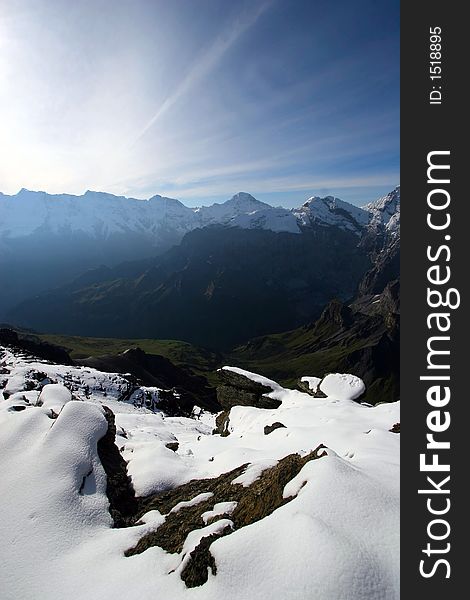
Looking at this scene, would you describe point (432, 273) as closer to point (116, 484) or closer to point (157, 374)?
point (116, 484)

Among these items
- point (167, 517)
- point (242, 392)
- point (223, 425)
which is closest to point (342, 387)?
point (242, 392)

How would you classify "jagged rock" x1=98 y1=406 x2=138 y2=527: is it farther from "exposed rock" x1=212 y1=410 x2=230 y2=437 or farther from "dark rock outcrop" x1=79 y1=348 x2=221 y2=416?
"dark rock outcrop" x1=79 y1=348 x2=221 y2=416

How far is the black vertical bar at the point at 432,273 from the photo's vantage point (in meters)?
9.84

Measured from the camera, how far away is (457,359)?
11.1 metres

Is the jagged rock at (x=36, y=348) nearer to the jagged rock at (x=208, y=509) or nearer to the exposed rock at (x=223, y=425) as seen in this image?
the exposed rock at (x=223, y=425)

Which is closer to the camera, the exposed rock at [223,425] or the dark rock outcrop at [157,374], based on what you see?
the exposed rock at [223,425]

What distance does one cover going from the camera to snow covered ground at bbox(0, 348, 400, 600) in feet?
30.8

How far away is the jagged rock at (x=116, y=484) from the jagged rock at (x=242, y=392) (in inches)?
1370

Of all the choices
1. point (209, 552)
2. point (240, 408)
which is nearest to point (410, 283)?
point (209, 552)

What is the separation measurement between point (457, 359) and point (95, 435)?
64.1ft

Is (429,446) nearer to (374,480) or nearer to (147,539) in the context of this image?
(374,480)

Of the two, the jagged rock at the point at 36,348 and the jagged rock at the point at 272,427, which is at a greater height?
the jagged rock at the point at 36,348

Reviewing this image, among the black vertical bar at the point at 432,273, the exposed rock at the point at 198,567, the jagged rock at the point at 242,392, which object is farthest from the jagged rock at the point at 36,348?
the black vertical bar at the point at 432,273

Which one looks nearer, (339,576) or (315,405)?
(339,576)
